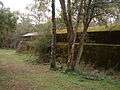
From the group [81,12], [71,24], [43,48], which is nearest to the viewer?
[81,12]

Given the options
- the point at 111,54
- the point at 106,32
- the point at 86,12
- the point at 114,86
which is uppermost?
the point at 86,12

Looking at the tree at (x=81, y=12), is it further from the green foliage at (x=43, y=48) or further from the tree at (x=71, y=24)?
the green foliage at (x=43, y=48)

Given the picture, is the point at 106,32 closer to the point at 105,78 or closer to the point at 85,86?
the point at 105,78

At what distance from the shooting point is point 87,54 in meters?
18.4

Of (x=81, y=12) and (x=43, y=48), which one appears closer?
(x=81, y=12)

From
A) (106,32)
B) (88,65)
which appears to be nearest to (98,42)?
(106,32)

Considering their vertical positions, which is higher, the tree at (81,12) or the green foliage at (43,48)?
the tree at (81,12)

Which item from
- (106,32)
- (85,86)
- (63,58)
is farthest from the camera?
(63,58)

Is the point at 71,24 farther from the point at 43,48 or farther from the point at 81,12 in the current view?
the point at 43,48

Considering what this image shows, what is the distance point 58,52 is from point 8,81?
10.5 m

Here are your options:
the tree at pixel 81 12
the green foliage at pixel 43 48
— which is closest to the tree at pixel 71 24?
the tree at pixel 81 12

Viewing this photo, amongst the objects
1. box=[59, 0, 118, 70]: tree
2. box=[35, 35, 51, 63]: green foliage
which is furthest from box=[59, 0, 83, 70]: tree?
box=[35, 35, 51, 63]: green foliage

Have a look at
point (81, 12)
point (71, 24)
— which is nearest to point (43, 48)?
point (71, 24)

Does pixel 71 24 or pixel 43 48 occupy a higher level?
pixel 71 24
